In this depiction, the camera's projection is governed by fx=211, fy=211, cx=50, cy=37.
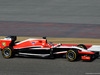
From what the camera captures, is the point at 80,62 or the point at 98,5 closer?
the point at 80,62

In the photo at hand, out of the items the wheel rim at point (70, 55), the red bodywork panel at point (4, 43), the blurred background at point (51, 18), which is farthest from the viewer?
the blurred background at point (51, 18)

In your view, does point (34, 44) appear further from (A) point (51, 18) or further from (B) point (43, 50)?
(A) point (51, 18)

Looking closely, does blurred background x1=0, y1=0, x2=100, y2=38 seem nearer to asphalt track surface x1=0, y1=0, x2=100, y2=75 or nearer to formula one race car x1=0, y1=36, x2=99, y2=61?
asphalt track surface x1=0, y1=0, x2=100, y2=75

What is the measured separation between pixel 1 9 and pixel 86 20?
8720mm

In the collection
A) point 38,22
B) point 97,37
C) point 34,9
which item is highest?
point 34,9

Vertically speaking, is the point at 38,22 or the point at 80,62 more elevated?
the point at 38,22

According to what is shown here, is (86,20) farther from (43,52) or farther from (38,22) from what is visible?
(43,52)

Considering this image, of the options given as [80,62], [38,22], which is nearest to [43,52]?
[80,62]

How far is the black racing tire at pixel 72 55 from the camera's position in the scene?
23.5 feet

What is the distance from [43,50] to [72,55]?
3.62 feet

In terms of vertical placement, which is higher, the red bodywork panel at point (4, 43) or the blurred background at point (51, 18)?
the blurred background at point (51, 18)

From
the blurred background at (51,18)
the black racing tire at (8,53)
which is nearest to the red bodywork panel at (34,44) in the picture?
the black racing tire at (8,53)

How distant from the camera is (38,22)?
720 inches

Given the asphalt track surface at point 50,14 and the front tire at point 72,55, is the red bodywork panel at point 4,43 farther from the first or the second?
the front tire at point 72,55
